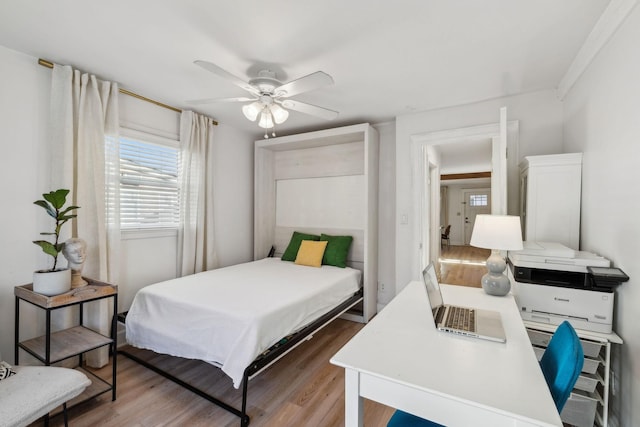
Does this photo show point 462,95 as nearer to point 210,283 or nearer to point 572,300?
point 572,300

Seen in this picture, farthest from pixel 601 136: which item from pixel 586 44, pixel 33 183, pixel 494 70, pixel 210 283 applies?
pixel 33 183

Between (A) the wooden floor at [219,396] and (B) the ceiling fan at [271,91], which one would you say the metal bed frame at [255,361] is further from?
(B) the ceiling fan at [271,91]

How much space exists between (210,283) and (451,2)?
265 centimetres

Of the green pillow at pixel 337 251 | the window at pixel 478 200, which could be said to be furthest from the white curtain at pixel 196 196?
the window at pixel 478 200

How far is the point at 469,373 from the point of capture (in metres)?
0.95

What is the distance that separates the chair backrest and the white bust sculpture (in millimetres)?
2657

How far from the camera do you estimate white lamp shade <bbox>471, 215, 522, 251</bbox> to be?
172 centimetres

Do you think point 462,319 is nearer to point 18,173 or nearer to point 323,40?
point 323,40

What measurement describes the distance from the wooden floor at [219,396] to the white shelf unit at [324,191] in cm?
125

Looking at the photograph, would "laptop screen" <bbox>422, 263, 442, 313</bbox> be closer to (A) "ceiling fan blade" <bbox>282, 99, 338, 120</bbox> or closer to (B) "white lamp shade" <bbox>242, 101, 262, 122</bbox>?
(A) "ceiling fan blade" <bbox>282, 99, 338, 120</bbox>

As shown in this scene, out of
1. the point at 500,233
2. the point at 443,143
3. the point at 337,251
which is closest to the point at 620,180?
the point at 500,233

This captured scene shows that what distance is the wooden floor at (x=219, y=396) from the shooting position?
5.80 ft

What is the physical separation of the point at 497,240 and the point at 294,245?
8.16 ft

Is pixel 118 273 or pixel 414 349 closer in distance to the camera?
pixel 414 349
